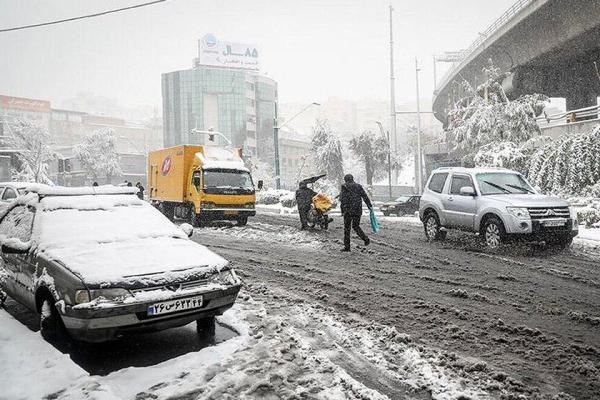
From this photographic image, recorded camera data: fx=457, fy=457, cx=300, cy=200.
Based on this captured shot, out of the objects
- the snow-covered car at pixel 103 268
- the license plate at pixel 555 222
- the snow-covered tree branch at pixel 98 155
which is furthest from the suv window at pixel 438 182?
the snow-covered tree branch at pixel 98 155

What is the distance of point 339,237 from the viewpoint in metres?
13.0

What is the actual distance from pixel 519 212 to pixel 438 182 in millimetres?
2830

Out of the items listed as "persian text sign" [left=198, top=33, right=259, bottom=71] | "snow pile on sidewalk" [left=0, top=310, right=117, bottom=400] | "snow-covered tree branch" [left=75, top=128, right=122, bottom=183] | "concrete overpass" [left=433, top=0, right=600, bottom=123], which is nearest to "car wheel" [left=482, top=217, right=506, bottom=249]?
"snow pile on sidewalk" [left=0, top=310, right=117, bottom=400]

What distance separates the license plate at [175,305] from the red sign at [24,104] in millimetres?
134699

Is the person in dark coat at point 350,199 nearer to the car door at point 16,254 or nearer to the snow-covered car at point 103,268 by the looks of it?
the snow-covered car at point 103,268

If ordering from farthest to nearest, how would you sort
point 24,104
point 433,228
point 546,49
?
point 24,104 < point 546,49 < point 433,228

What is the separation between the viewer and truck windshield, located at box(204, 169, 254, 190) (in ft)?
54.0

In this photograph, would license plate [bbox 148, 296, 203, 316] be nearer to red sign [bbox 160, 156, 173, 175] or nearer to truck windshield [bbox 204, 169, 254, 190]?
truck windshield [bbox 204, 169, 254, 190]

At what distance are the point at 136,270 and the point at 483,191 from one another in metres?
8.37

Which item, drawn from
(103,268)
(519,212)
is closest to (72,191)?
(103,268)

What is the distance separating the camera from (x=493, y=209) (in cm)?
970

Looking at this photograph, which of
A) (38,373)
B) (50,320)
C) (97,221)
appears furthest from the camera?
(97,221)

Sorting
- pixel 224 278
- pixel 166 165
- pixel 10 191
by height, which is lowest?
pixel 224 278

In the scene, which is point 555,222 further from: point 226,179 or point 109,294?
point 226,179
